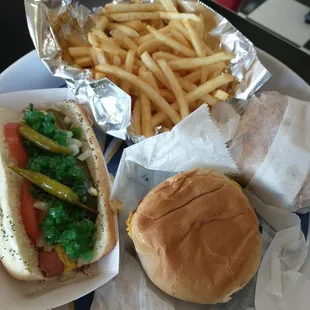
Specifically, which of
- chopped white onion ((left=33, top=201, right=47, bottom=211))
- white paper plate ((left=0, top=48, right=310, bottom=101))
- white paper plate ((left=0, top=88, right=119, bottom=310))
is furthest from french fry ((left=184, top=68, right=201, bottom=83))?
chopped white onion ((left=33, top=201, right=47, bottom=211))

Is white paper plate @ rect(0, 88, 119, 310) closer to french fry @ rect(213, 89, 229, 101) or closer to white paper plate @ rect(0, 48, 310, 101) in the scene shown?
french fry @ rect(213, 89, 229, 101)

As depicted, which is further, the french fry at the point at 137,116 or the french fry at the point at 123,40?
the french fry at the point at 123,40

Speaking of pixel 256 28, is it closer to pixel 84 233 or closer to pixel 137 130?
pixel 137 130

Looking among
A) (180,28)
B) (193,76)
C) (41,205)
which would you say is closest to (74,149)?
(41,205)

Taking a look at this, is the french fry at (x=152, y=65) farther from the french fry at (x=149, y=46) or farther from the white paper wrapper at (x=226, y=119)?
the white paper wrapper at (x=226, y=119)

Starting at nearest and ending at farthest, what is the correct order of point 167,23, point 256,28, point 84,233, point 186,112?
point 84,233 < point 186,112 < point 167,23 < point 256,28

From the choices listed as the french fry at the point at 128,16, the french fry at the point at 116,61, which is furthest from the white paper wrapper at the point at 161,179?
the french fry at the point at 128,16

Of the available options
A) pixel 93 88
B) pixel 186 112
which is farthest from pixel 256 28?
pixel 93 88

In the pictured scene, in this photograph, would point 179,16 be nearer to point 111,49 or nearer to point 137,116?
point 111,49
